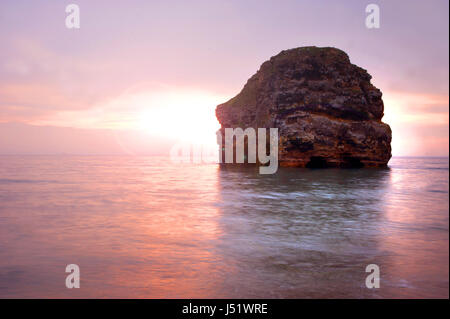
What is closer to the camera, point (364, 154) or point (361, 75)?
point (364, 154)

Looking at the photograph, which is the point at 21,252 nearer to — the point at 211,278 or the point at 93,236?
the point at 93,236

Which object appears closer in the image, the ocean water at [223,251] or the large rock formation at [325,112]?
the ocean water at [223,251]

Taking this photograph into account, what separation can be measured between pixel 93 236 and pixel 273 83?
59.1 meters

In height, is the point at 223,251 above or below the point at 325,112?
below

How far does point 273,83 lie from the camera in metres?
64.9

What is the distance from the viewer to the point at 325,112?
57.3 metres

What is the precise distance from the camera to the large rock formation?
5500cm

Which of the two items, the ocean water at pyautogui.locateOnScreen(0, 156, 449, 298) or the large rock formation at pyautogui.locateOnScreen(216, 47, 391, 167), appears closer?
the ocean water at pyautogui.locateOnScreen(0, 156, 449, 298)

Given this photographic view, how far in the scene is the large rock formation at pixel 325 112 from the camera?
5500 centimetres

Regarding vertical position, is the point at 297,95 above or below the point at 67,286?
above

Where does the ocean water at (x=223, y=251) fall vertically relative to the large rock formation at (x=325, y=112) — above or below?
below

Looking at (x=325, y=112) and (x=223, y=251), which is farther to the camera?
(x=325, y=112)

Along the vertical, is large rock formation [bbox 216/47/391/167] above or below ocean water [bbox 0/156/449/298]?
above

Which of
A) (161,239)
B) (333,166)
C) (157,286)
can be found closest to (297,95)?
(333,166)
